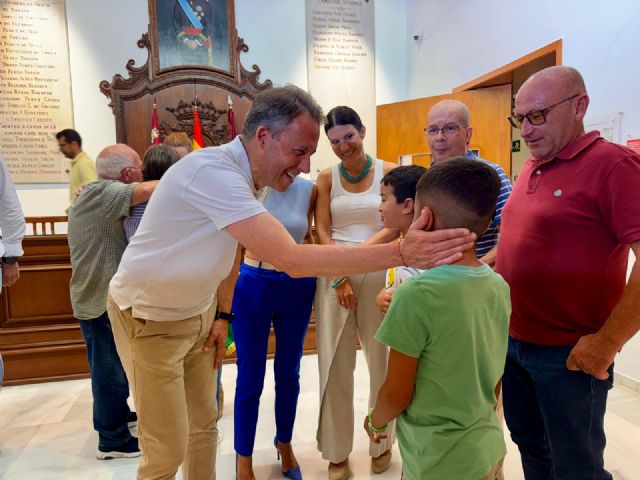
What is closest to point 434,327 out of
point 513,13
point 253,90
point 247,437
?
point 247,437

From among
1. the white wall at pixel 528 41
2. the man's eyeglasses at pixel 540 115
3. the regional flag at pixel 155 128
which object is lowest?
the man's eyeglasses at pixel 540 115

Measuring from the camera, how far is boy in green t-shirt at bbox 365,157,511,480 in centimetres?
96

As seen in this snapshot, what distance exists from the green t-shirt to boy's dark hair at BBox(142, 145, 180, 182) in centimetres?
141

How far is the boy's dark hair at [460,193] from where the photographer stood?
100 cm

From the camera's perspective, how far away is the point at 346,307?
1857mm

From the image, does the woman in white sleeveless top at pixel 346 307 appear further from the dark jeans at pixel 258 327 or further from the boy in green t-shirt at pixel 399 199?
the boy in green t-shirt at pixel 399 199

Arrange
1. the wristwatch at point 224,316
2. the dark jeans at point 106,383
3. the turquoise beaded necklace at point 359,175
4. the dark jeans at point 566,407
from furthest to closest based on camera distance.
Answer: the dark jeans at point 106,383
the turquoise beaded necklace at point 359,175
the wristwatch at point 224,316
the dark jeans at point 566,407

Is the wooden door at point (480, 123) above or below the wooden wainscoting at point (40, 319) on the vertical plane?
above

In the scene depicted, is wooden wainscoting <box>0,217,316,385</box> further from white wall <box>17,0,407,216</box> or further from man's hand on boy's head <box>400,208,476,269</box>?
man's hand on boy's head <box>400,208,476,269</box>

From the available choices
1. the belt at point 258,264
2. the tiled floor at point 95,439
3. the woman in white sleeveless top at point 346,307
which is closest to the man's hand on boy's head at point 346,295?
the woman in white sleeveless top at point 346,307

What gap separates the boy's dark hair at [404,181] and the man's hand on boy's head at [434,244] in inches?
17.3

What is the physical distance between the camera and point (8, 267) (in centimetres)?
235

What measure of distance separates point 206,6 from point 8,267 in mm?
3919

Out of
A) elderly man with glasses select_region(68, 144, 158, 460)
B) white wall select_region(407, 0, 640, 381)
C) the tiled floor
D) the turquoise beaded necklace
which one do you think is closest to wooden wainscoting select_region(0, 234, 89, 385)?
the tiled floor
